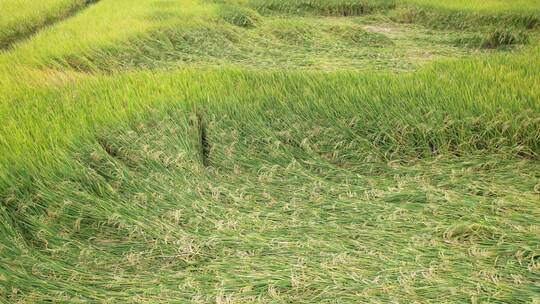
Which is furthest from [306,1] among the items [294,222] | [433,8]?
[294,222]

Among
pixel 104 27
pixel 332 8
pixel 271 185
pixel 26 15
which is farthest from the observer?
pixel 332 8

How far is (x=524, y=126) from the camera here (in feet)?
8.23

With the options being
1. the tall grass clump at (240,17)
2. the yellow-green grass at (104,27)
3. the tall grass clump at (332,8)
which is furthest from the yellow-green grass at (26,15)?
the tall grass clump at (332,8)

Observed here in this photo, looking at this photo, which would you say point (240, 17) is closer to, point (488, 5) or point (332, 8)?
point (332, 8)

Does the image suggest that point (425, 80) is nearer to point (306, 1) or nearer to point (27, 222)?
point (27, 222)

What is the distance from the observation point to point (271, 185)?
2.33 m

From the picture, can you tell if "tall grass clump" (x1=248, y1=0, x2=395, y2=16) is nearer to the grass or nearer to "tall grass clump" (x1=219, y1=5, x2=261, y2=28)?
"tall grass clump" (x1=219, y1=5, x2=261, y2=28)

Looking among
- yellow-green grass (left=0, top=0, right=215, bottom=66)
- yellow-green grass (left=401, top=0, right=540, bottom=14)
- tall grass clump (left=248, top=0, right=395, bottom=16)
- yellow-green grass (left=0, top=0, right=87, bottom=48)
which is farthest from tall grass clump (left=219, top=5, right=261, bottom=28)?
yellow-green grass (left=0, top=0, right=87, bottom=48)

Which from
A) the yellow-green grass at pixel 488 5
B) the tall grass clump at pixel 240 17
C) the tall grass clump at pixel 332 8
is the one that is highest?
the tall grass clump at pixel 240 17

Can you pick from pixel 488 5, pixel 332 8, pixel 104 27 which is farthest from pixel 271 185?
pixel 332 8

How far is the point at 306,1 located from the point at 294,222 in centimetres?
587

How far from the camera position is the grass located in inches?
65.6

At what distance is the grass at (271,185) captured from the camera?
1666 mm

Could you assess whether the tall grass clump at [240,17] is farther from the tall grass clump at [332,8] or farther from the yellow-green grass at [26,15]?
the yellow-green grass at [26,15]
